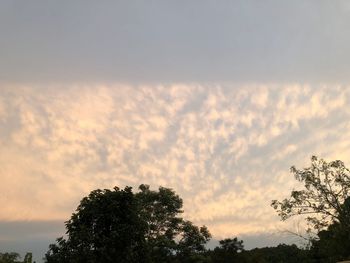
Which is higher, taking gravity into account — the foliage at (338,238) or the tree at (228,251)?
the tree at (228,251)

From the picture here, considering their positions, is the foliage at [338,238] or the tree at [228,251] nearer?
the foliage at [338,238]

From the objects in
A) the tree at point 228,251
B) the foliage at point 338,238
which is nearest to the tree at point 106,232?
the foliage at point 338,238

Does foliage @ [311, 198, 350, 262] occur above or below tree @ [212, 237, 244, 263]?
below

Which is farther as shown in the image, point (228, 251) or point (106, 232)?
point (228, 251)

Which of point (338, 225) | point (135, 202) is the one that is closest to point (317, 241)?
point (338, 225)

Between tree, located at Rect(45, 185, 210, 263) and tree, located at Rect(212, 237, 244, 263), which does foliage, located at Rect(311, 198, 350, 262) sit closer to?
tree, located at Rect(45, 185, 210, 263)

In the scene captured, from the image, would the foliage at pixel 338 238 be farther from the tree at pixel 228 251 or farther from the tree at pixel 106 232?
the tree at pixel 228 251

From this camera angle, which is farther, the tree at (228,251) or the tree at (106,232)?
the tree at (228,251)

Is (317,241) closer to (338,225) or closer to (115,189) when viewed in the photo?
(338,225)

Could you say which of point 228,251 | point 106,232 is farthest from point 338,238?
point 228,251

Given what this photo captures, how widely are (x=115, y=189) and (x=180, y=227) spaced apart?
1829cm

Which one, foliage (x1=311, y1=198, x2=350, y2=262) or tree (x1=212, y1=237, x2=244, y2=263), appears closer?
foliage (x1=311, y1=198, x2=350, y2=262)

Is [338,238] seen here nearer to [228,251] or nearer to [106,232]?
[106,232]

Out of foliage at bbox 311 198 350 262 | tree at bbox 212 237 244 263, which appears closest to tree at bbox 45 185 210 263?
foliage at bbox 311 198 350 262
